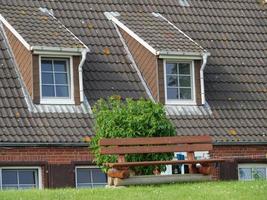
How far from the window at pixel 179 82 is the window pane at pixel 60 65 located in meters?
2.89

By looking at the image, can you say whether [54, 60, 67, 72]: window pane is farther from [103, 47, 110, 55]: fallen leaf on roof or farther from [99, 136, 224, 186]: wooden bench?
[99, 136, 224, 186]: wooden bench

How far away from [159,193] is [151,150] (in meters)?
2.58

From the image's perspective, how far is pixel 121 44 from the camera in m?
29.6

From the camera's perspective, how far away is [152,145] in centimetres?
2275

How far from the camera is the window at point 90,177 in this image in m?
26.5

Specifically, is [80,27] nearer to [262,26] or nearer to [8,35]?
[8,35]

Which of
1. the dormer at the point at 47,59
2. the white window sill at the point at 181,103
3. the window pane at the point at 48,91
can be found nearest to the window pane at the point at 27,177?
the dormer at the point at 47,59

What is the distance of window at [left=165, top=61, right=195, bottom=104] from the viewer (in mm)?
28766

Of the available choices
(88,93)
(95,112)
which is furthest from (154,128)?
(88,93)

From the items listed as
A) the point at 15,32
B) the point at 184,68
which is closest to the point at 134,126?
the point at 15,32

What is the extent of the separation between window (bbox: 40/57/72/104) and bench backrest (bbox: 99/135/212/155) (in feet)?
15.8

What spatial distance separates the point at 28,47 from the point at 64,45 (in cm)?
94

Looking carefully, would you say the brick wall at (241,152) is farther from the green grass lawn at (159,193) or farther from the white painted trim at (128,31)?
the green grass lawn at (159,193)

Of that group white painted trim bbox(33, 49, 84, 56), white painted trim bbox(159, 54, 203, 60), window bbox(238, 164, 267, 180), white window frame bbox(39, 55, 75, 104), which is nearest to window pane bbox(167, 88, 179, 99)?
white painted trim bbox(159, 54, 203, 60)
